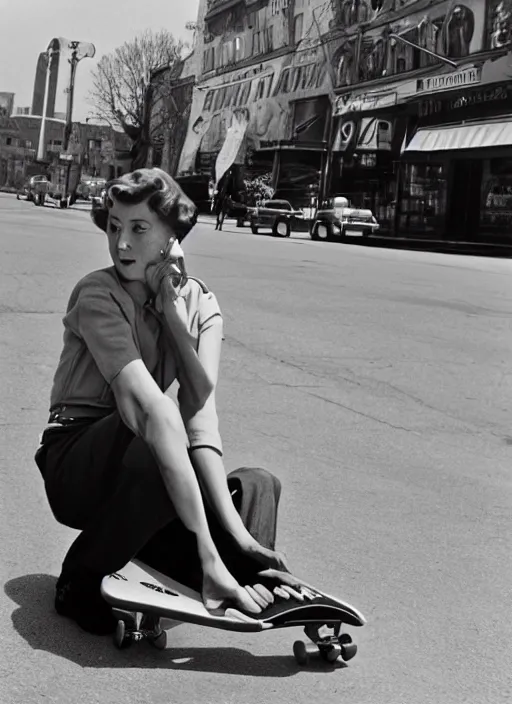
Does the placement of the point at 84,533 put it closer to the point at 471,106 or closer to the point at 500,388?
the point at 500,388

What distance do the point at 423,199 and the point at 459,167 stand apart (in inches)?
79.6

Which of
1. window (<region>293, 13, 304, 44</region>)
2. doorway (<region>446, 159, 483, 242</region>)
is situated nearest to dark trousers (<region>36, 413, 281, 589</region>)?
doorway (<region>446, 159, 483, 242</region>)

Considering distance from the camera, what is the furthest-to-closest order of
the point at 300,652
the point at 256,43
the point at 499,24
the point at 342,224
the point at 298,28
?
the point at 256,43
the point at 298,28
the point at 499,24
the point at 342,224
the point at 300,652

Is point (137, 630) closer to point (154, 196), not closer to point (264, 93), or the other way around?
point (154, 196)

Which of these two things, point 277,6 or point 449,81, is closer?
point 449,81

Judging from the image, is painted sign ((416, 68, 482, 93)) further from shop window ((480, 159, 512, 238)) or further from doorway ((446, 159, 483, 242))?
shop window ((480, 159, 512, 238))

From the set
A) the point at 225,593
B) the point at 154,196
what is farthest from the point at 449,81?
the point at 225,593

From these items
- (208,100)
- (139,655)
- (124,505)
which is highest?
(208,100)

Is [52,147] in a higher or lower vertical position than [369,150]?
higher

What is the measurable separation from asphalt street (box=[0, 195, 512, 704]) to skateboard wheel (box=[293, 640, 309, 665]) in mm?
27

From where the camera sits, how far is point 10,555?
3.90m

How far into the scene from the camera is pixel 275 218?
37.1 m

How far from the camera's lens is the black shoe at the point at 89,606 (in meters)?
3.18

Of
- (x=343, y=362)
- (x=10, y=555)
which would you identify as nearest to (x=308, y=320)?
(x=343, y=362)
